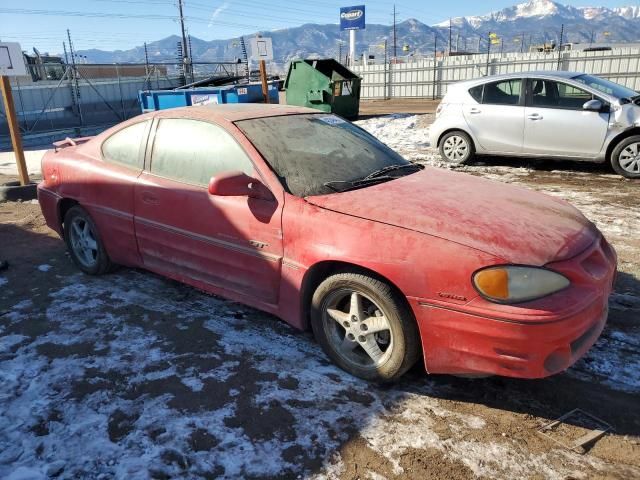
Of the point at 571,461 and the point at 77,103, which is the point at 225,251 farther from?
the point at 77,103

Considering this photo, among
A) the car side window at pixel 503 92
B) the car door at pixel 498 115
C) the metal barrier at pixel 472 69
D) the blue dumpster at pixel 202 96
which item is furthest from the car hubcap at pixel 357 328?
the metal barrier at pixel 472 69

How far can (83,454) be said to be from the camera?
239 centimetres

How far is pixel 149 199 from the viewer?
3.79 metres

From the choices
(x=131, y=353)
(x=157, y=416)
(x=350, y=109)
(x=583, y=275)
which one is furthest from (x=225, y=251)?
(x=350, y=109)

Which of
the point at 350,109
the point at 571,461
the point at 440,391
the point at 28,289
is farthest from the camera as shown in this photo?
the point at 350,109

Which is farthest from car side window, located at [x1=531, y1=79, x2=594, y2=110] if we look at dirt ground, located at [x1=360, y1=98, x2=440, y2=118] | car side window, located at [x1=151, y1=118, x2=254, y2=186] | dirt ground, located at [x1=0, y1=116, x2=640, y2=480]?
dirt ground, located at [x1=360, y1=98, x2=440, y2=118]

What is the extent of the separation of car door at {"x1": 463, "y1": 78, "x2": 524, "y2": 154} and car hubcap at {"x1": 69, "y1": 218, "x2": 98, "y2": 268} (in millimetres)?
6494

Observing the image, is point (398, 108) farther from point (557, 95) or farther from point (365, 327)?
point (365, 327)

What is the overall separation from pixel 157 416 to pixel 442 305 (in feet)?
5.15

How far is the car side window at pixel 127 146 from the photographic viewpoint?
4.02m

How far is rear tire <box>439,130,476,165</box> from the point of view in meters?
8.89

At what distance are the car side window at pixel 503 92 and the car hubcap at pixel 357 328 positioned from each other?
6.55 m

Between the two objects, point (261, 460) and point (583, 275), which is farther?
point (583, 275)

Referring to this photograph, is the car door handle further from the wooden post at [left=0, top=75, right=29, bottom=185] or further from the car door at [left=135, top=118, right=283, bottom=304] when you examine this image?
the wooden post at [left=0, top=75, right=29, bottom=185]
